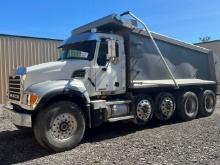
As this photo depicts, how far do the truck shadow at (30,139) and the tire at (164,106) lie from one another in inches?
13.1

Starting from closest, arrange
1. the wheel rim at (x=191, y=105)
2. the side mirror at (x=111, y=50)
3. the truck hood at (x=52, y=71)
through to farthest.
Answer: the truck hood at (x=52, y=71) → the side mirror at (x=111, y=50) → the wheel rim at (x=191, y=105)

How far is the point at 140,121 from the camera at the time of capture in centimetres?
1012

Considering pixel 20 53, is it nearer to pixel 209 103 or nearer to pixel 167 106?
pixel 167 106

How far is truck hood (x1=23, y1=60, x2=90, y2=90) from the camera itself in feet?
26.9

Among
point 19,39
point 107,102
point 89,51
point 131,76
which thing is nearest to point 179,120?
point 131,76

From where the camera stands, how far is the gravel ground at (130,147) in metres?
7.01

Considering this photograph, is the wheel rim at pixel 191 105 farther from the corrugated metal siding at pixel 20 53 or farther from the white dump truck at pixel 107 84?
the corrugated metal siding at pixel 20 53

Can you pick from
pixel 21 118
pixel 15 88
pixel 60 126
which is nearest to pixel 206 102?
pixel 60 126

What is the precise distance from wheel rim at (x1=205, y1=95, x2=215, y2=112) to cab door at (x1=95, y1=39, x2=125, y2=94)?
442 cm

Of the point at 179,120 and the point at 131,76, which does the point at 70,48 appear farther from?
the point at 179,120

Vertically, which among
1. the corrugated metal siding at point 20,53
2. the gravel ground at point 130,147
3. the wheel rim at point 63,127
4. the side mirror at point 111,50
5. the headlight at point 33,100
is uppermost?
the corrugated metal siding at point 20,53

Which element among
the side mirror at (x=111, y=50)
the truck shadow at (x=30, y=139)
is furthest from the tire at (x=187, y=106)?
the side mirror at (x=111, y=50)

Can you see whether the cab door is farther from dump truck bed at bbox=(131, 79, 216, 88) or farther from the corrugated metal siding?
the corrugated metal siding

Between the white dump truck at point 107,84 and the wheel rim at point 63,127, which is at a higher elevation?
the white dump truck at point 107,84
